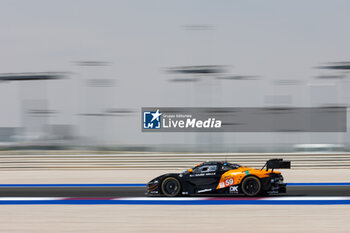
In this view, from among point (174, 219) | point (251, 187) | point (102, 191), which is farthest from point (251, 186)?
point (102, 191)

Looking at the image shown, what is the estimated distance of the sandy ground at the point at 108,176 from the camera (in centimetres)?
1802

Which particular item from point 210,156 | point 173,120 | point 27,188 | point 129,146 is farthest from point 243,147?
point 27,188

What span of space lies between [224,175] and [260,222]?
364cm

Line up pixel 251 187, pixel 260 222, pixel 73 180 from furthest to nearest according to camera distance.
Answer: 1. pixel 73 180
2. pixel 251 187
3. pixel 260 222

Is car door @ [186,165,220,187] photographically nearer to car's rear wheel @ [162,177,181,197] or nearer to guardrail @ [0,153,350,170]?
car's rear wheel @ [162,177,181,197]

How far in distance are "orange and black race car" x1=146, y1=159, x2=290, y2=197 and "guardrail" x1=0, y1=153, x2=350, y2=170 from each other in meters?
10.1

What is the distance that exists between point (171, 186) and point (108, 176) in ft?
26.6

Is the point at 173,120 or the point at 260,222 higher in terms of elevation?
the point at 173,120

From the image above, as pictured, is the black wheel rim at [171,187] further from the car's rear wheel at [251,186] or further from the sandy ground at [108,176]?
the sandy ground at [108,176]

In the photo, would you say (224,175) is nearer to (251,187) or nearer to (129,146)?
(251,187)

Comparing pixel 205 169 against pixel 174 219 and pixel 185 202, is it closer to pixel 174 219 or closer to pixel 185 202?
pixel 185 202

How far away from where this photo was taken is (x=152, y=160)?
22797 millimetres

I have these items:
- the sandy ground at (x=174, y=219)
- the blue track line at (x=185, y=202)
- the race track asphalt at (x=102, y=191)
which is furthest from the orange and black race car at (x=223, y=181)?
the sandy ground at (x=174, y=219)

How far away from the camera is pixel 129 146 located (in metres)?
25.4
